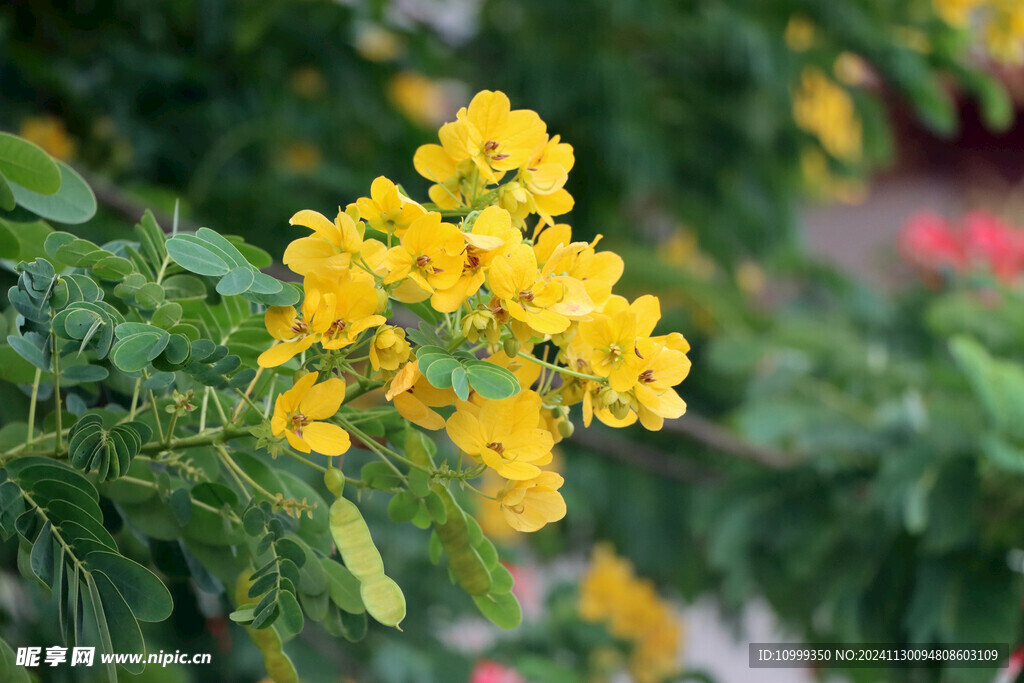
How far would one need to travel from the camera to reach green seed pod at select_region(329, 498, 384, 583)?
412 mm

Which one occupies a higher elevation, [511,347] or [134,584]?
[511,347]

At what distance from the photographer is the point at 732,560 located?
4.41 feet

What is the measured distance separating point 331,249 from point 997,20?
1779 millimetres

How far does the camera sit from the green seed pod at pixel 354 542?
41 cm

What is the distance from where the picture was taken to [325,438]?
392 millimetres

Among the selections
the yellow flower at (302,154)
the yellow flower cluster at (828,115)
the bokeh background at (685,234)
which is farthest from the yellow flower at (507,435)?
the yellow flower cluster at (828,115)

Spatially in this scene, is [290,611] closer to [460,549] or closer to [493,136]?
[460,549]

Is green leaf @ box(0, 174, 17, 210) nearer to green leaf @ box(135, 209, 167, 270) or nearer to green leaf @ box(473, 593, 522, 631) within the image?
green leaf @ box(135, 209, 167, 270)

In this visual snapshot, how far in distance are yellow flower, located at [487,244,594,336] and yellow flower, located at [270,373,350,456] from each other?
0.29 ft

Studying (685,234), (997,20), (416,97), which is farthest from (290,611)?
(416,97)

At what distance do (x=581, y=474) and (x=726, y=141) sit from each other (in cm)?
75

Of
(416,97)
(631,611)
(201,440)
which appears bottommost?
(201,440)

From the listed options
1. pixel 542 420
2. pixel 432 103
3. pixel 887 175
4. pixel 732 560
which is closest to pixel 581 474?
pixel 732 560

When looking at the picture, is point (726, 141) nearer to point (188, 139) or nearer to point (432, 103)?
point (188, 139)
